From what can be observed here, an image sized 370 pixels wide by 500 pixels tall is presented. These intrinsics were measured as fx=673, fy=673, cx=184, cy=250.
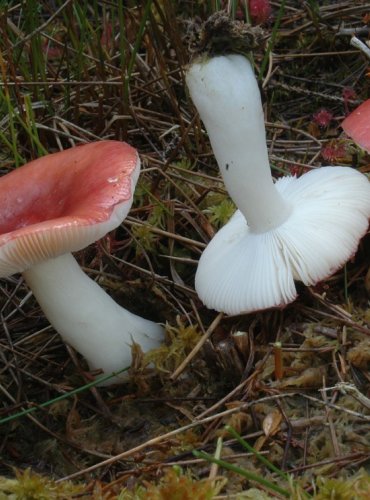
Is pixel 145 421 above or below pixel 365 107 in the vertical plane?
below

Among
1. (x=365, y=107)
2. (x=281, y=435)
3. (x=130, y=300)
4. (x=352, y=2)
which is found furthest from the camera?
(x=352, y=2)

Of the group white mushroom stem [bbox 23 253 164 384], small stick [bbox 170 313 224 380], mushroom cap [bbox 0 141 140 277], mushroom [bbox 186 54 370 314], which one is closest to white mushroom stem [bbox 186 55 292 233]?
mushroom [bbox 186 54 370 314]

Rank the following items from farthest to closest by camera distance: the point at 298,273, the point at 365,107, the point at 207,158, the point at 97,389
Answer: the point at 207,158, the point at 97,389, the point at 365,107, the point at 298,273

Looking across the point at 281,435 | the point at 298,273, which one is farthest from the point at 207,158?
the point at 281,435

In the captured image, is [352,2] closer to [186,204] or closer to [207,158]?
[207,158]

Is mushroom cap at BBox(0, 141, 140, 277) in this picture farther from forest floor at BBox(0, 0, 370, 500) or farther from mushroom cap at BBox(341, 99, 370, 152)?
mushroom cap at BBox(341, 99, 370, 152)

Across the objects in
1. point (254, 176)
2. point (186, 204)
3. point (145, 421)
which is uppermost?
point (254, 176)

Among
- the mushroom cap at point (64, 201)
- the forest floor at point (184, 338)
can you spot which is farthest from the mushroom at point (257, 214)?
the mushroom cap at point (64, 201)

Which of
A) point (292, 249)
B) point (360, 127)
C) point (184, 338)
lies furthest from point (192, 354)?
point (360, 127)

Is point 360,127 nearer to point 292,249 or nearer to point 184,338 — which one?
point 292,249
